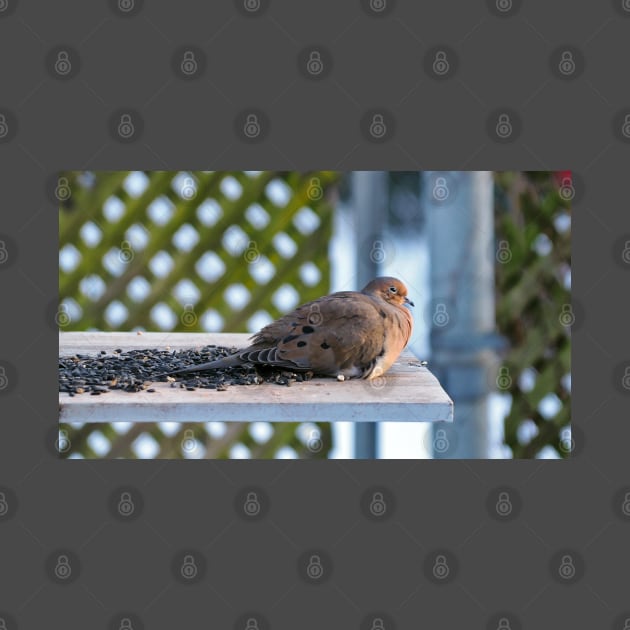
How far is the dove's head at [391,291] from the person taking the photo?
220cm

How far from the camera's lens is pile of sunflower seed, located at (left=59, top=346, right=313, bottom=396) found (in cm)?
181

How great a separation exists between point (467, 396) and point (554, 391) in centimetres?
73

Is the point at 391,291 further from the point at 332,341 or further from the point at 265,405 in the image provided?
the point at 265,405

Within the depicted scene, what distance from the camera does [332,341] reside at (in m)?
1.95

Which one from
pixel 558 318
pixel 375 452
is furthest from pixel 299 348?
pixel 558 318

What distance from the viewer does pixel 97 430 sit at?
10.3 ft

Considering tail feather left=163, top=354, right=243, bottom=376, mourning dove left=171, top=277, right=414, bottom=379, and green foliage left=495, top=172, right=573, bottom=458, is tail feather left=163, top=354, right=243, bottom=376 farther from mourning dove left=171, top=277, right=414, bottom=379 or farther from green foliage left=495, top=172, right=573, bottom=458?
green foliage left=495, top=172, right=573, bottom=458

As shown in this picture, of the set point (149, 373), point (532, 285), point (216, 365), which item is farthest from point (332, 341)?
point (532, 285)

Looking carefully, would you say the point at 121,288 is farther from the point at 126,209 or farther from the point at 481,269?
the point at 481,269

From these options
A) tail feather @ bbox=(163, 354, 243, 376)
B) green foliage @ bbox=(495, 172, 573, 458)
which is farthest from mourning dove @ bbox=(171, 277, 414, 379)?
green foliage @ bbox=(495, 172, 573, 458)

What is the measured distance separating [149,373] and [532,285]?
5.14ft

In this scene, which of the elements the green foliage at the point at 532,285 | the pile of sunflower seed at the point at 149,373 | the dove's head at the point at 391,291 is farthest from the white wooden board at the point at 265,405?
the green foliage at the point at 532,285

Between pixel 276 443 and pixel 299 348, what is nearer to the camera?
pixel 299 348

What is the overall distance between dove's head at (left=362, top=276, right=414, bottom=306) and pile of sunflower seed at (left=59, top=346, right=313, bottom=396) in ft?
1.17
